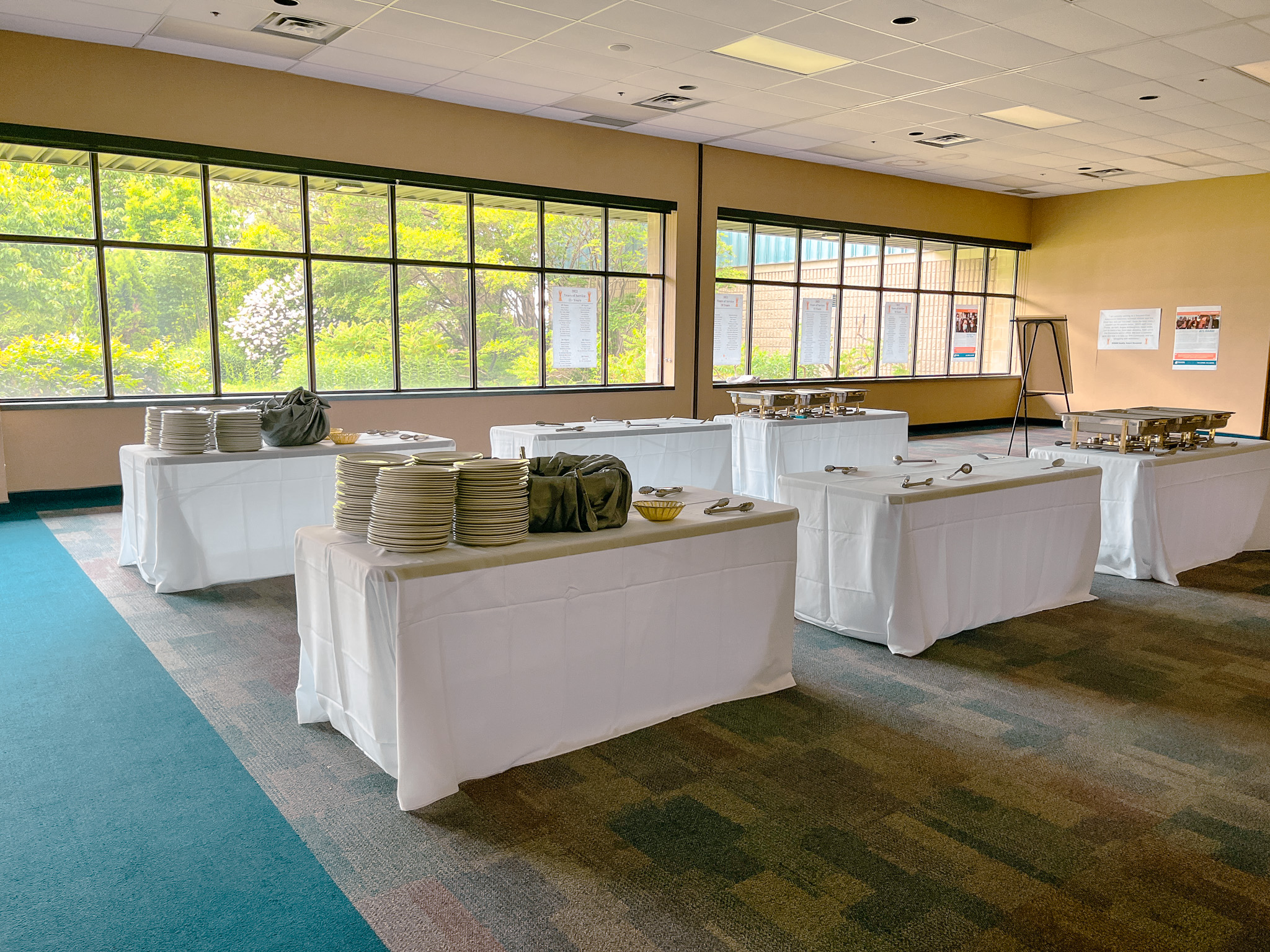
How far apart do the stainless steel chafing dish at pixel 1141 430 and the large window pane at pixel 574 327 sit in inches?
220

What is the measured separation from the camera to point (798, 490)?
4223 millimetres

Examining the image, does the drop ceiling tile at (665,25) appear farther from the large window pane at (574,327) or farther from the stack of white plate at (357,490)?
the stack of white plate at (357,490)

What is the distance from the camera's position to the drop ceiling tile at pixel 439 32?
636cm

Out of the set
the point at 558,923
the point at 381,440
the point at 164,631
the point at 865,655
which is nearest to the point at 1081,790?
the point at 865,655

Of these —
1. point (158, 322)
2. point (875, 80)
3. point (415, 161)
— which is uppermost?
point (875, 80)

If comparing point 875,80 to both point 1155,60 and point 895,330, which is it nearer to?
point 1155,60

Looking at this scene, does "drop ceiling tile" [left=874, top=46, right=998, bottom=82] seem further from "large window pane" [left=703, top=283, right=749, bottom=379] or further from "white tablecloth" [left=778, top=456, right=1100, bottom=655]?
"white tablecloth" [left=778, top=456, right=1100, bottom=655]

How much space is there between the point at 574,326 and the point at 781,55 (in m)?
3.84

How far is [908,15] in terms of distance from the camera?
6219 mm

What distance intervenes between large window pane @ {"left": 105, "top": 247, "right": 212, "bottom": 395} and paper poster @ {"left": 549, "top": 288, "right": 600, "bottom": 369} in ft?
11.8

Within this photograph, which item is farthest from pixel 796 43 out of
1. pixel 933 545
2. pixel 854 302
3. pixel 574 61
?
pixel 854 302

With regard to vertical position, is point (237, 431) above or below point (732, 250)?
below

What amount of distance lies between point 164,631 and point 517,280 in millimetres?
6205

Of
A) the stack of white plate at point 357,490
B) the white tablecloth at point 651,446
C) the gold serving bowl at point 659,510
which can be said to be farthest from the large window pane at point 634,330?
the stack of white plate at point 357,490
